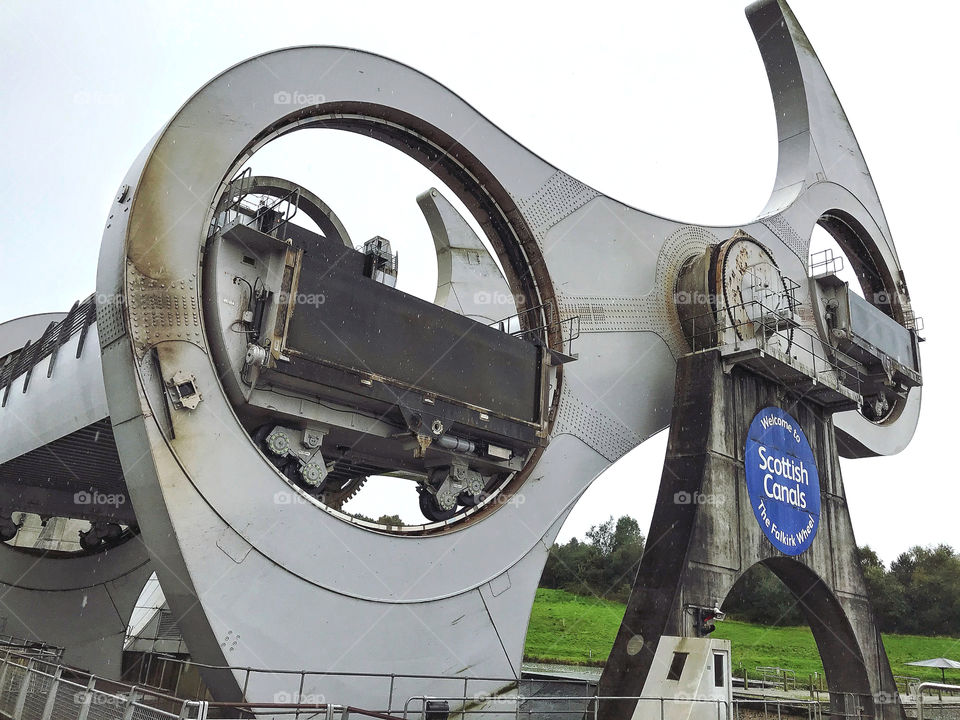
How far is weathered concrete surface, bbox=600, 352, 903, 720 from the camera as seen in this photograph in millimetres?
11484

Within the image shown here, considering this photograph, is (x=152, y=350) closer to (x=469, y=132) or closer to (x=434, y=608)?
(x=434, y=608)

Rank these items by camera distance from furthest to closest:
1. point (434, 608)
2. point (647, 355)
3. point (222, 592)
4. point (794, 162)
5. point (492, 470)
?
1. point (794, 162)
2. point (647, 355)
3. point (492, 470)
4. point (434, 608)
5. point (222, 592)

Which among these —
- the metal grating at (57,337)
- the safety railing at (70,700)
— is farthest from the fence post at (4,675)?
the metal grating at (57,337)

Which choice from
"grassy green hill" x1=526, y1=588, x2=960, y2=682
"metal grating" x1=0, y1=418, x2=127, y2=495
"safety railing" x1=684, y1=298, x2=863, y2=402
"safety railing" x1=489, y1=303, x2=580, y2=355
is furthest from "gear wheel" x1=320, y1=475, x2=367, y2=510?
"grassy green hill" x1=526, y1=588, x2=960, y2=682

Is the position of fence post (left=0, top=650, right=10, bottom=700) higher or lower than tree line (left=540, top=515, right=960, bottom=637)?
lower

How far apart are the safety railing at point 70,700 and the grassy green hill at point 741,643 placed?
83.0 feet

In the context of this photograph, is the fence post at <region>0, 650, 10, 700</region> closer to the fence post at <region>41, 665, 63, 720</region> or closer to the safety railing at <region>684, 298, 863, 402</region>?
the fence post at <region>41, 665, 63, 720</region>

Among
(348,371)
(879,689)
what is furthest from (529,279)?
(879,689)

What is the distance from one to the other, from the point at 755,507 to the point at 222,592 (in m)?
8.90

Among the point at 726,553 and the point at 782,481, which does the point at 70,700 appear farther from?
the point at 782,481

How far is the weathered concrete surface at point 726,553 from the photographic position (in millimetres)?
11484

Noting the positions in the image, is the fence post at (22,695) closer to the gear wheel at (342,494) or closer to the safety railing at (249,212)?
the safety railing at (249,212)

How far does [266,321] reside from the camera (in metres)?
9.71

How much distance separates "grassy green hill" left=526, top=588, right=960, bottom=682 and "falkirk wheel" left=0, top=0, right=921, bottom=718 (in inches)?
678
